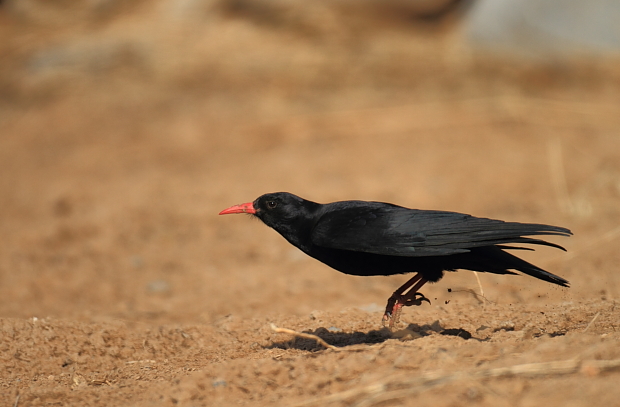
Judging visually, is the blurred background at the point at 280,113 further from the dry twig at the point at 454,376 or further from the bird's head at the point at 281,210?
the dry twig at the point at 454,376

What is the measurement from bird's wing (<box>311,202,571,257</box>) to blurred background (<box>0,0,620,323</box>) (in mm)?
3845

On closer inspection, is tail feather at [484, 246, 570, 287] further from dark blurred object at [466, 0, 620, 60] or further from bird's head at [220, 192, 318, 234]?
dark blurred object at [466, 0, 620, 60]

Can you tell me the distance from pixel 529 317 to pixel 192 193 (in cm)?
650

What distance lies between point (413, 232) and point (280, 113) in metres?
8.38

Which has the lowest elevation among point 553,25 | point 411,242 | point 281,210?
point 411,242

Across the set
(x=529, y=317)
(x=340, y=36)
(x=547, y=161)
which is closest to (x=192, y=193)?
(x=340, y=36)

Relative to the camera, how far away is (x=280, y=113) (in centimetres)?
1230

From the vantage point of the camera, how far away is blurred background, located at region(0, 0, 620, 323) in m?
9.30

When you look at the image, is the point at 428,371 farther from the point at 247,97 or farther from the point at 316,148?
the point at 247,97

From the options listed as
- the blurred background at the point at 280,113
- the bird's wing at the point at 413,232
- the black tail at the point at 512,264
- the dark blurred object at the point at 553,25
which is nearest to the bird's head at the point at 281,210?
the bird's wing at the point at 413,232

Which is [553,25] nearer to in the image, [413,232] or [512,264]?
[512,264]

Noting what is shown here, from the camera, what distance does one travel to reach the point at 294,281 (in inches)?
282

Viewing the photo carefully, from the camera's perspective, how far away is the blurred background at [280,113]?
9.30m

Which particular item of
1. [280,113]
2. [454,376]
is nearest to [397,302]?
[454,376]
